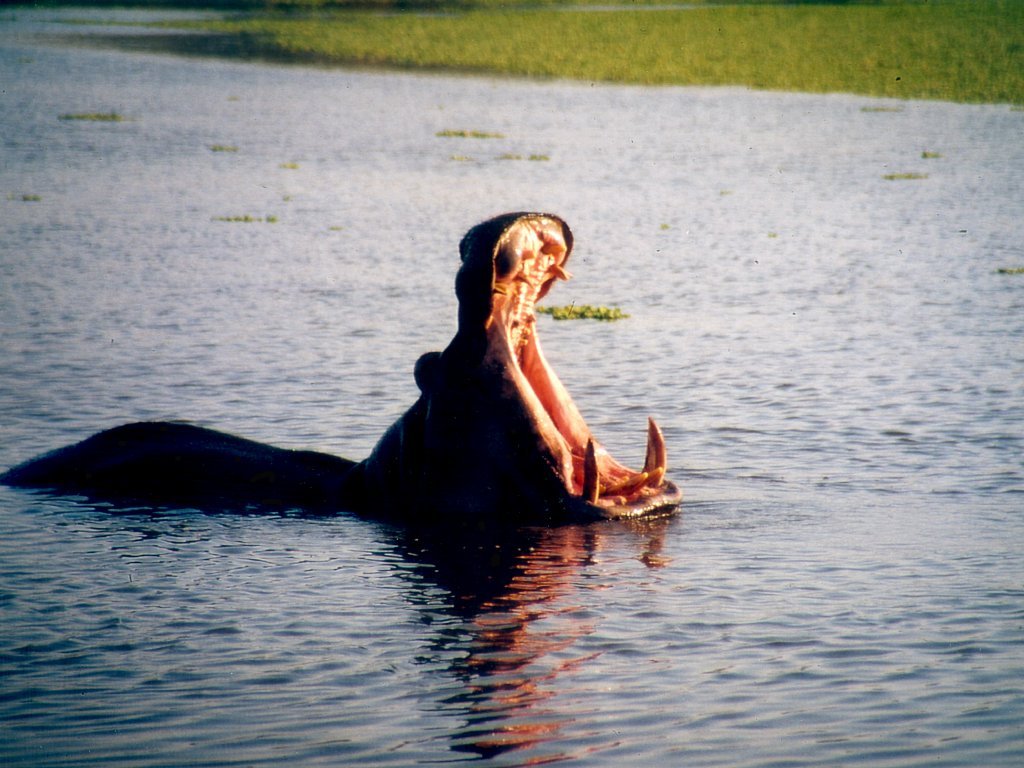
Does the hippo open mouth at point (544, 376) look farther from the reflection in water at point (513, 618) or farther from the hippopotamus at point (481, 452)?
the reflection in water at point (513, 618)

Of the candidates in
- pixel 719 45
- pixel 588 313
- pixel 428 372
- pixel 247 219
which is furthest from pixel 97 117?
pixel 428 372

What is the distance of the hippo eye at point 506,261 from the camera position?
24.7 feet

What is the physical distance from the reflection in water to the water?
20 mm

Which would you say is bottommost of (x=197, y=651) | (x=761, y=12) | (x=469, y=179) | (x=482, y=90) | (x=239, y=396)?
(x=197, y=651)

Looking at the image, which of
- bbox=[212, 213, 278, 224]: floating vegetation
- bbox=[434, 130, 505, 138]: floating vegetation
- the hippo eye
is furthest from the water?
bbox=[434, 130, 505, 138]: floating vegetation

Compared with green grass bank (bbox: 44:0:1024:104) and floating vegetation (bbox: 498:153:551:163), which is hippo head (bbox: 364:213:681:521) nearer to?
floating vegetation (bbox: 498:153:551:163)

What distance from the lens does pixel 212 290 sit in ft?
52.7

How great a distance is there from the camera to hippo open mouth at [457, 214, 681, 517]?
7.61 m

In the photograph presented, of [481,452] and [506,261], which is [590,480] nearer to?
[481,452]

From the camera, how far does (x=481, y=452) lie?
25.8ft

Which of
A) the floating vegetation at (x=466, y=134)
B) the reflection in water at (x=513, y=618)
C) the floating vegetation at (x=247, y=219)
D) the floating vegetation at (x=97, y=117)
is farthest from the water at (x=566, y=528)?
the floating vegetation at (x=97, y=117)

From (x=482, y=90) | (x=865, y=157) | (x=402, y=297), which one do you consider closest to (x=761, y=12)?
(x=482, y=90)

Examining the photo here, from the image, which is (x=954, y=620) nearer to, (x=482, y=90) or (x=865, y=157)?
(x=865, y=157)

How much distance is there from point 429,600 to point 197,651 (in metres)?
1.04
